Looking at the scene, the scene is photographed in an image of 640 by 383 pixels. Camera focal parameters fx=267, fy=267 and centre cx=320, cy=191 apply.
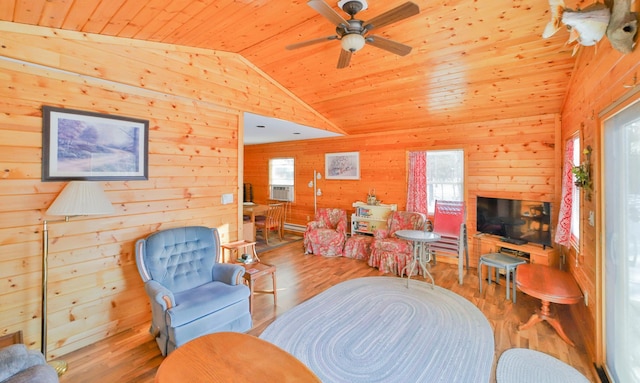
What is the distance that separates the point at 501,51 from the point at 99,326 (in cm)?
481

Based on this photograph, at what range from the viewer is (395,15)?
6.22ft

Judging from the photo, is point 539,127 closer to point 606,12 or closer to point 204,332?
point 606,12

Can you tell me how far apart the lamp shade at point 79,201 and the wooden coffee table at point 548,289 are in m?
3.91

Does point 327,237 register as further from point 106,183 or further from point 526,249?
point 106,183

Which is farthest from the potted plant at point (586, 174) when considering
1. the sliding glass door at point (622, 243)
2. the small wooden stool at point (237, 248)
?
the small wooden stool at point (237, 248)

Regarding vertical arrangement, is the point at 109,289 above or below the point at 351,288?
above

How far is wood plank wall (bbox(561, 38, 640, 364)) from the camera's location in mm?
1707

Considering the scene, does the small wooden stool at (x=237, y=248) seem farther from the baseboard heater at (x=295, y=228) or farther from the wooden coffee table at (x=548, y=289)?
the baseboard heater at (x=295, y=228)

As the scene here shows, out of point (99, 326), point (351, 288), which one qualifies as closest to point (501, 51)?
point (351, 288)

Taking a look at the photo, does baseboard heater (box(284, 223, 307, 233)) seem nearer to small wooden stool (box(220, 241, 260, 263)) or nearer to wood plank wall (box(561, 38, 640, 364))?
small wooden stool (box(220, 241, 260, 263))

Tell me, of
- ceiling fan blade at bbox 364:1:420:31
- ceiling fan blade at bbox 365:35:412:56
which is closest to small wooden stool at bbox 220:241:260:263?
ceiling fan blade at bbox 365:35:412:56

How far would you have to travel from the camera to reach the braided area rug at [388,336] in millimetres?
2068

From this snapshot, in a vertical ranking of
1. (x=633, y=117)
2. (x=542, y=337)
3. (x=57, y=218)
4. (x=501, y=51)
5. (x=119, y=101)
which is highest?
(x=501, y=51)

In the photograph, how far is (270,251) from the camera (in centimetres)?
539
